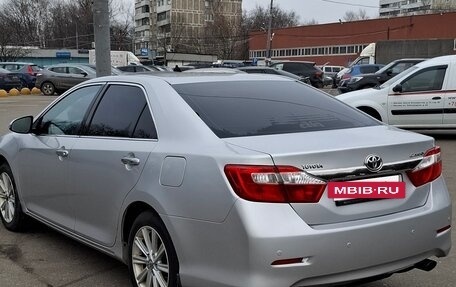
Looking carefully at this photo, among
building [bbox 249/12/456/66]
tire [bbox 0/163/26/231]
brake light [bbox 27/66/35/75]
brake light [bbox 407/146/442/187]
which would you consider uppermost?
building [bbox 249/12/456/66]

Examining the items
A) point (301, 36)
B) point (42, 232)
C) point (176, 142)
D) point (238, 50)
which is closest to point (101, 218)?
point (176, 142)

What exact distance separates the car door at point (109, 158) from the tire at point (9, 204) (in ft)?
4.48

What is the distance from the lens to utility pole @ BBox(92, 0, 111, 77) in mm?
9688

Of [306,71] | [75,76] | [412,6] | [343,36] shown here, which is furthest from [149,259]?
[412,6]

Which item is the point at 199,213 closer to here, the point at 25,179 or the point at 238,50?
the point at 25,179

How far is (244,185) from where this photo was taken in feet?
9.79

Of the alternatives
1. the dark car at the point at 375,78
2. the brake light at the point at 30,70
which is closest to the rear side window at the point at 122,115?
the dark car at the point at 375,78

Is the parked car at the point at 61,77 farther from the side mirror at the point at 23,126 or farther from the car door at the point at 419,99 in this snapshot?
the side mirror at the point at 23,126

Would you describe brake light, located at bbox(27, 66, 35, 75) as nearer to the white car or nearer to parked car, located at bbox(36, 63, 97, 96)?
parked car, located at bbox(36, 63, 97, 96)

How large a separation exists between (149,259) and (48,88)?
24.7 m

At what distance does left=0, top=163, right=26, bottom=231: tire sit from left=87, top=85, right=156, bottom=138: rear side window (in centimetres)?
161

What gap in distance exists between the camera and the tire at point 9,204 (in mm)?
5535

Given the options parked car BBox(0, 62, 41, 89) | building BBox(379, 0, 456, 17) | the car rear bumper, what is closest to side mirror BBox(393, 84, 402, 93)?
the car rear bumper

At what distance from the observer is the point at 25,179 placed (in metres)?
5.25
